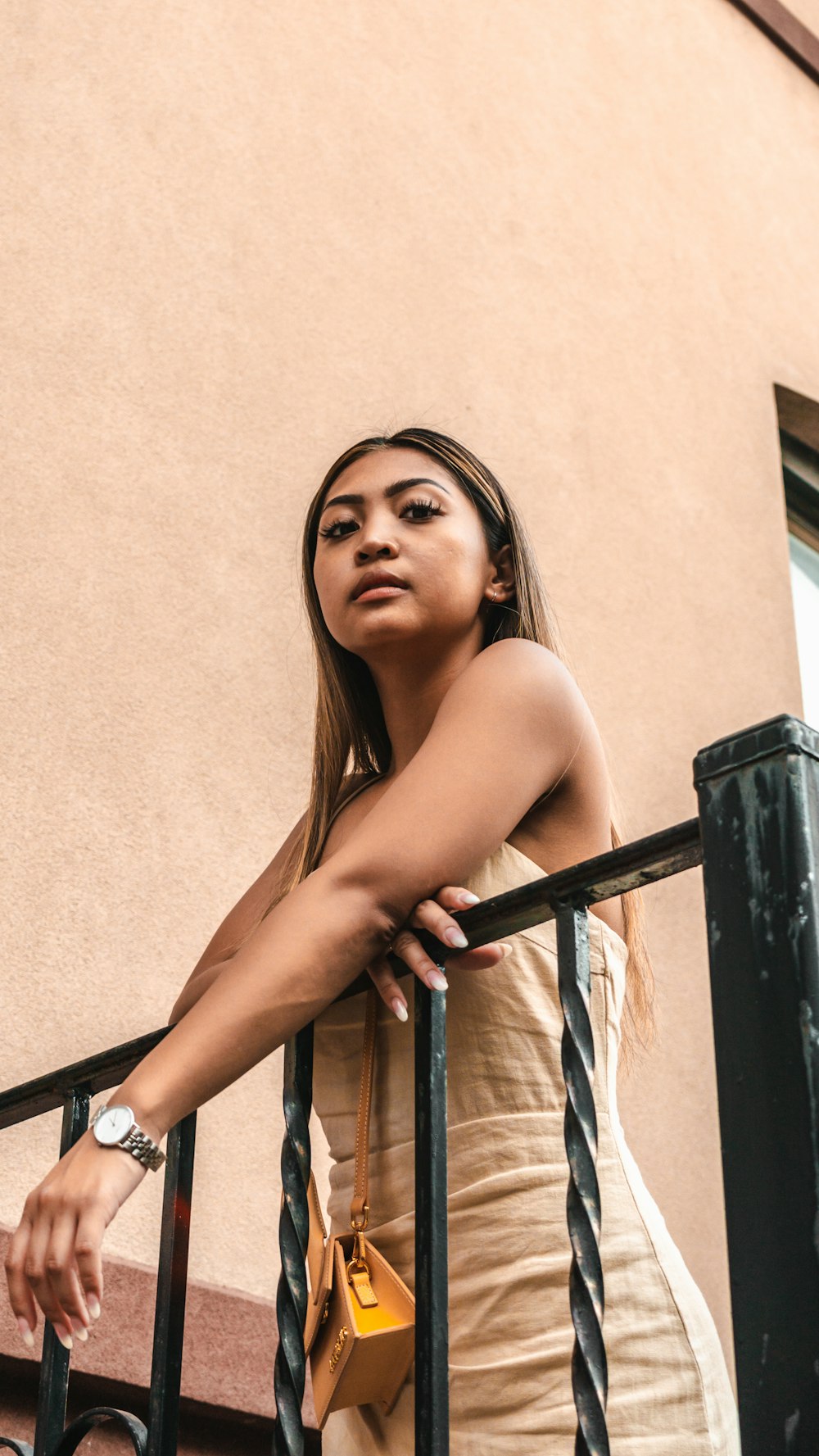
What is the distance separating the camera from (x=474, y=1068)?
5.04 ft

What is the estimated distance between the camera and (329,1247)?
1.41 m

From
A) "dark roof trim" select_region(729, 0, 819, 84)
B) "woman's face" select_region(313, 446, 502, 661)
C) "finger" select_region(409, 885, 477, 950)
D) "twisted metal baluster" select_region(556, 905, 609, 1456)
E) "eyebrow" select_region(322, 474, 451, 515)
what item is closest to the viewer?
"twisted metal baluster" select_region(556, 905, 609, 1456)

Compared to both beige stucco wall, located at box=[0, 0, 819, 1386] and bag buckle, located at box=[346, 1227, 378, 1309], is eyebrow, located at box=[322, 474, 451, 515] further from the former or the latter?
beige stucco wall, located at box=[0, 0, 819, 1386]

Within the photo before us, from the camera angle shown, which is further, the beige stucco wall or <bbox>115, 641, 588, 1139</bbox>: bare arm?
the beige stucco wall

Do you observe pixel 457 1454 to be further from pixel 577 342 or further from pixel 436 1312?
pixel 577 342

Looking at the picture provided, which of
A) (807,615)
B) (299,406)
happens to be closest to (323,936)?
(299,406)

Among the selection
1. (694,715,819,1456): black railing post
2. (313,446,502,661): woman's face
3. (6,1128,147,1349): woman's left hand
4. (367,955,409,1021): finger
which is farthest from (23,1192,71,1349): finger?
(313,446,502,661): woman's face

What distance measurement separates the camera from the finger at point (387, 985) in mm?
1409

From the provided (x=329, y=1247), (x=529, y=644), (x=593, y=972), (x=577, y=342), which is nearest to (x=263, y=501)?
(x=577, y=342)

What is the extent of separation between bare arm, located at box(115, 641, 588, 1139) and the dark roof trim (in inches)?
202

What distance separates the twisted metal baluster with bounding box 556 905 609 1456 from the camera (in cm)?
115

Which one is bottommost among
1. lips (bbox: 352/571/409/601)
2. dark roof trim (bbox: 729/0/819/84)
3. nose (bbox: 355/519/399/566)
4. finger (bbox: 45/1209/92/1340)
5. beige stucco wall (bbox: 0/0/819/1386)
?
finger (bbox: 45/1209/92/1340)

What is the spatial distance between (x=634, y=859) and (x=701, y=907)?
3.02 meters

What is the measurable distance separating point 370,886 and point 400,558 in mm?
527
